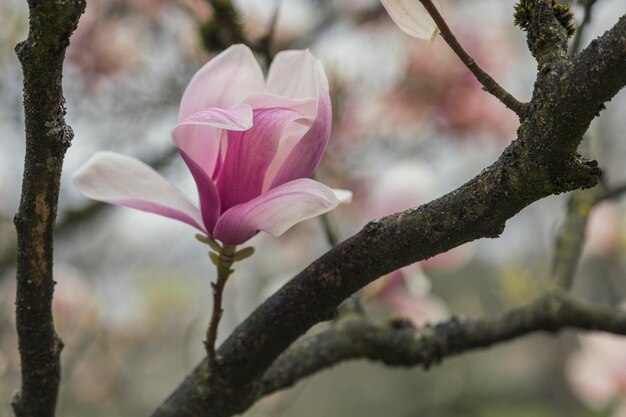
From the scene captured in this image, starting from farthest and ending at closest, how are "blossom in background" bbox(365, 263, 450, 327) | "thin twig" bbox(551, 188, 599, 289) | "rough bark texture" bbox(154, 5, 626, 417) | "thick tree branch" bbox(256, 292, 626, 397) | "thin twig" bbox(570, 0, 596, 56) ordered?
1. "blossom in background" bbox(365, 263, 450, 327)
2. "thin twig" bbox(551, 188, 599, 289)
3. "thin twig" bbox(570, 0, 596, 56)
4. "thick tree branch" bbox(256, 292, 626, 397)
5. "rough bark texture" bbox(154, 5, 626, 417)

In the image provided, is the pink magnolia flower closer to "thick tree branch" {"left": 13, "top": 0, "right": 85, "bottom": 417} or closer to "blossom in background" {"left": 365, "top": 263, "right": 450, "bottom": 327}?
"thick tree branch" {"left": 13, "top": 0, "right": 85, "bottom": 417}

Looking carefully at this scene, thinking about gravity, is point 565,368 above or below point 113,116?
below

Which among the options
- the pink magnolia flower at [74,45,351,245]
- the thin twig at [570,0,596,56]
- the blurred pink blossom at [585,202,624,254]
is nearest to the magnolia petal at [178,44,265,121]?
the pink magnolia flower at [74,45,351,245]

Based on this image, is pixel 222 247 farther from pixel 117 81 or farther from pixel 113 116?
pixel 117 81

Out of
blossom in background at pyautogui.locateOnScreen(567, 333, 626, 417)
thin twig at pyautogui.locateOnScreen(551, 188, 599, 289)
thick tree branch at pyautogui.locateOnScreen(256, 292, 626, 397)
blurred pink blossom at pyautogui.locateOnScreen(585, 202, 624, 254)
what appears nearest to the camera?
thick tree branch at pyautogui.locateOnScreen(256, 292, 626, 397)

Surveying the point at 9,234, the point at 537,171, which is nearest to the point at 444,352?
the point at 537,171

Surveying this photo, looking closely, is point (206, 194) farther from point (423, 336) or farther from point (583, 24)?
point (583, 24)
